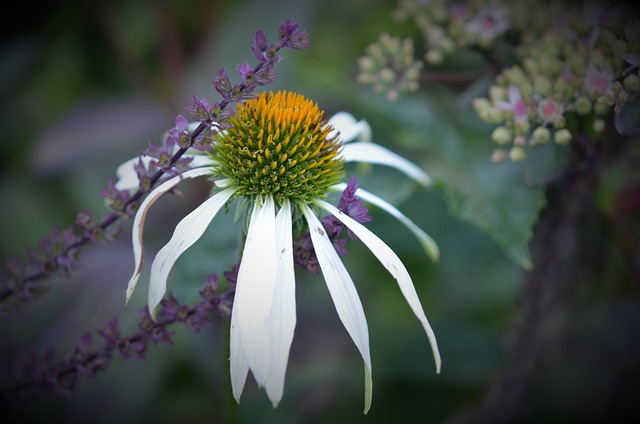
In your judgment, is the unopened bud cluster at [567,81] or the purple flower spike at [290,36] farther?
the unopened bud cluster at [567,81]

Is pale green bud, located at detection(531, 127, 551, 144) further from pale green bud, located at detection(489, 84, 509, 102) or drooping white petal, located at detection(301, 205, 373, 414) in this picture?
drooping white petal, located at detection(301, 205, 373, 414)

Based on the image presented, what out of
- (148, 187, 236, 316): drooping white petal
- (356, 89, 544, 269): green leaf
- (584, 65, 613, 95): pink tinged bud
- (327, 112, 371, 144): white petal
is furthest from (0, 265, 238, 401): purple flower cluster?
(584, 65, 613, 95): pink tinged bud

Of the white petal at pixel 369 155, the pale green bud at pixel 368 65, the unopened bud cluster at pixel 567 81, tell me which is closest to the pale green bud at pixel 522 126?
the unopened bud cluster at pixel 567 81

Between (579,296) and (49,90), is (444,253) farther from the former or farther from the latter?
(49,90)

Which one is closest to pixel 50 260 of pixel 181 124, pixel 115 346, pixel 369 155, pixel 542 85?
pixel 115 346

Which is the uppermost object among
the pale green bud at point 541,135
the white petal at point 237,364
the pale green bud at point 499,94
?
the pale green bud at point 499,94

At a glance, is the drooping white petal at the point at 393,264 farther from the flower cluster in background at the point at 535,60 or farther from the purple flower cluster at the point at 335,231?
the flower cluster in background at the point at 535,60
